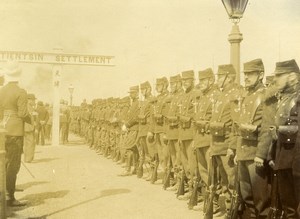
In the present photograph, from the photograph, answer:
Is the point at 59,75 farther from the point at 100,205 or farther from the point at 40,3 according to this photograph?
the point at 100,205

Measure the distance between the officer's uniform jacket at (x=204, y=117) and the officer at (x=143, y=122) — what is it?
2.89 metres

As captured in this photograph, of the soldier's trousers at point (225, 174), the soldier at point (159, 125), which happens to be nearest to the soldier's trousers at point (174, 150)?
the soldier at point (159, 125)

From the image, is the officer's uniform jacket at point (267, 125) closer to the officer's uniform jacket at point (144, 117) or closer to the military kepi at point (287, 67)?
the military kepi at point (287, 67)

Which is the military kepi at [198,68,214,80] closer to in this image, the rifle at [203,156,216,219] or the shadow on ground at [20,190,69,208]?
the rifle at [203,156,216,219]

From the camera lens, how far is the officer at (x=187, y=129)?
24.1 ft

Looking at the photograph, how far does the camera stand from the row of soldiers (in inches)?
199

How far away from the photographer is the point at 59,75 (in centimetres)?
1856

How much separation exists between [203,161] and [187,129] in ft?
2.97

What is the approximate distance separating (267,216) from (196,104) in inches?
94.5

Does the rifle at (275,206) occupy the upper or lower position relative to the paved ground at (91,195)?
upper

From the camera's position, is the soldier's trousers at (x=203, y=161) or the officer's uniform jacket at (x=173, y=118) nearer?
the soldier's trousers at (x=203, y=161)

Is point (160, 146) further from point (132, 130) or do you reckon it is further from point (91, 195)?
point (91, 195)

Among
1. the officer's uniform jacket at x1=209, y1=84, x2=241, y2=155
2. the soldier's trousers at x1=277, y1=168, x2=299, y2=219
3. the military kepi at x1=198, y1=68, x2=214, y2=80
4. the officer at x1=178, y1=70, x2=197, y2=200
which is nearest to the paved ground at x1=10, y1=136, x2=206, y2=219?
the officer at x1=178, y1=70, x2=197, y2=200

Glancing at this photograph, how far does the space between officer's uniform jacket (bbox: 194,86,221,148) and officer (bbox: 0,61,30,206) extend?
2483 millimetres
